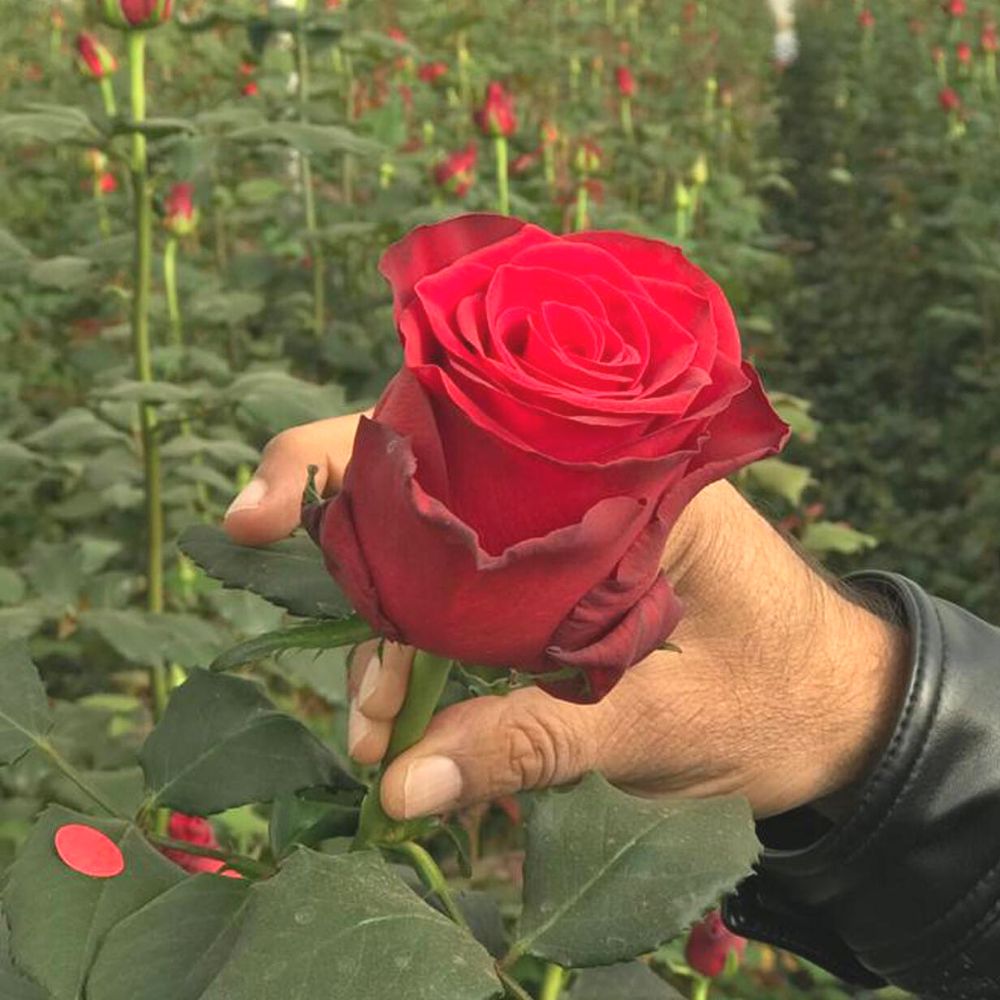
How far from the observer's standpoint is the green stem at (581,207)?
2729 millimetres

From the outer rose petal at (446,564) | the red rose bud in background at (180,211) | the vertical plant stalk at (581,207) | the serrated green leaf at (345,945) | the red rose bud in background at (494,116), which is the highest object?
the outer rose petal at (446,564)

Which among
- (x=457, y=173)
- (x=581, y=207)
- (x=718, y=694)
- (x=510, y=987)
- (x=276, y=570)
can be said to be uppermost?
(x=276, y=570)

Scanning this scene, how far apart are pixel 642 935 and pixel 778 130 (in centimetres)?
702

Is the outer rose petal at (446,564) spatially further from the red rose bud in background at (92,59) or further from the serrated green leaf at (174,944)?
the red rose bud in background at (92,59)

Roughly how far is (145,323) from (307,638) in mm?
940

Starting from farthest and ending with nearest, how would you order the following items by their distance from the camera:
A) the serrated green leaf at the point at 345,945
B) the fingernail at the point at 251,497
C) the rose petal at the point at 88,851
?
the fingernail at the point at 251,497 < the rose petal at the point at 88,851 < the serrated green leaf at the point at 345,945

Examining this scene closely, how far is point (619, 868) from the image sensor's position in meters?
0.58

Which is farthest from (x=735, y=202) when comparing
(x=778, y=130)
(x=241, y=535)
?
(x=241, y=535)

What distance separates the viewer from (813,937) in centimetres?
108

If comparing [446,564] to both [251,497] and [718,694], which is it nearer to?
[251,497]

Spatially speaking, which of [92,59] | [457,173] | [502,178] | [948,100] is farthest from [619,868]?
[948,100]

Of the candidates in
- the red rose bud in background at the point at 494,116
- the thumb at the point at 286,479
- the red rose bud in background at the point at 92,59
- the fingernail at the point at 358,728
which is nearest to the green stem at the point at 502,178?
the red rose bud in background at the point at 494,116

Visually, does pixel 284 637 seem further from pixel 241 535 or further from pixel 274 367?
pixel 274 367

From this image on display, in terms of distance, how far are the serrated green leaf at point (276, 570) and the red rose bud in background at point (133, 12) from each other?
0.84 metres
